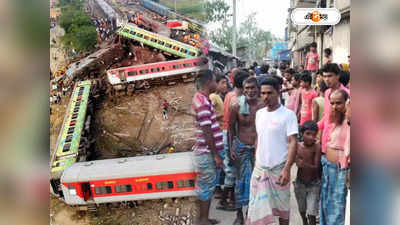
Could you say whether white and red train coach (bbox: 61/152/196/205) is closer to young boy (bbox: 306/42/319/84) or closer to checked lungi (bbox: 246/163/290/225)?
checked lungi (bbox: 246/163/290/225)

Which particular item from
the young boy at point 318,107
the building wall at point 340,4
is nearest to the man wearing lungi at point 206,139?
the young boy at point 318,107

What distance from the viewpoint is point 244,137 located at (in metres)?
2.80

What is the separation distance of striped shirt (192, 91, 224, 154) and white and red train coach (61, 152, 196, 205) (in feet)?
0.43

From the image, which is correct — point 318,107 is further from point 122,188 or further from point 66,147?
point 66,147

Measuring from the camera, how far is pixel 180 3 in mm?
2754

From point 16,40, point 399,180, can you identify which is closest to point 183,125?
point 16,40

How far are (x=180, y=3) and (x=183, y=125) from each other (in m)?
0.80

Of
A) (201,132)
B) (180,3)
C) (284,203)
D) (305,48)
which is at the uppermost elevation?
(180,3)

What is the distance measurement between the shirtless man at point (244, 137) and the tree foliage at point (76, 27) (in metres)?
1.05

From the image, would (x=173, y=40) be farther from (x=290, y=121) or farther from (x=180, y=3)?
(x=290, y=121)

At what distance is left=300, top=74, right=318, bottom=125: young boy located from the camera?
2.79 m

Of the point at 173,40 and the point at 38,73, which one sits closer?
the point at 38,73

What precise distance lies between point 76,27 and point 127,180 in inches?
41.1

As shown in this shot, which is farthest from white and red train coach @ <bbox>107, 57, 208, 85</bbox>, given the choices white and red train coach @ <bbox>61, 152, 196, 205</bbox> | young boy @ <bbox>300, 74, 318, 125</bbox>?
young boy @ <bbox>300, 74, 318, 125</bbox>
